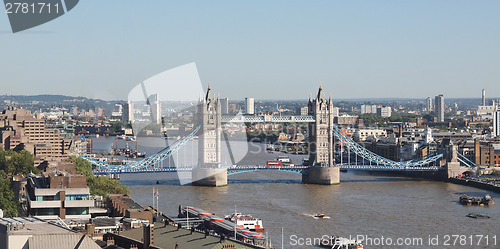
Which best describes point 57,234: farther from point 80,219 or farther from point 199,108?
point 199,108

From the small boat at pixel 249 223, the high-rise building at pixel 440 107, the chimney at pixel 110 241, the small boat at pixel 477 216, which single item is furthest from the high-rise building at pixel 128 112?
the chimney at pixel 110 241

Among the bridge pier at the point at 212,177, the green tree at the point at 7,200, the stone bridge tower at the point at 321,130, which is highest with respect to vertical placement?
the stone bridge tower at the point at 321,130

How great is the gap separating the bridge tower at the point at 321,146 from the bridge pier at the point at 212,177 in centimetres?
486

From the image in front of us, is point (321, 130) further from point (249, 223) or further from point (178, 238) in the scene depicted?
point (178, 238)

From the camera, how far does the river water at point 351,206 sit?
2608cm

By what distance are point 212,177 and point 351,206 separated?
377 inches

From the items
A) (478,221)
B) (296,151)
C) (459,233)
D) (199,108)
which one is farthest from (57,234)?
(296,151)

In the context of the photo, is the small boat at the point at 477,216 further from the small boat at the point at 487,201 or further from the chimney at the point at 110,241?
the chimney at the point at 110,241

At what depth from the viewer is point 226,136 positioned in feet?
257

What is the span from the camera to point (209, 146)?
144ft

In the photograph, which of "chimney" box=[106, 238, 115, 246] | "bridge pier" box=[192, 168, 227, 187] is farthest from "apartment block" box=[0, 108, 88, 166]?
"chimney" box=[106, 238, 115, 246]

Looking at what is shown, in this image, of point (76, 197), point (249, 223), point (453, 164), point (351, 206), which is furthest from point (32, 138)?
point (76, 197)

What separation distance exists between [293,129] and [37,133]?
39560 millimetres

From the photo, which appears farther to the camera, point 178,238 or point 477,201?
point 477,201
